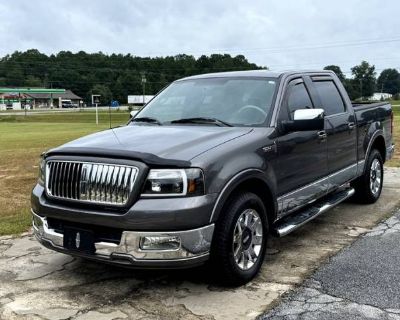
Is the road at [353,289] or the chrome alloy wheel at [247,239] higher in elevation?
the chrome alloy wheel at [247,239]

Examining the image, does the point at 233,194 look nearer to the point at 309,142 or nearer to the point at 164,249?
the point at 164,249

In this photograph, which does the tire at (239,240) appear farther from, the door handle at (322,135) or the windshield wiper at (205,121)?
the door handle at (322,135)

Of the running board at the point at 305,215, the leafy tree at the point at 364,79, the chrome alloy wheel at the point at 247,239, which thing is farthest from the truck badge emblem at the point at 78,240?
the leafy tree at the point at 364,79

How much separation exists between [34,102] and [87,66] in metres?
17.1

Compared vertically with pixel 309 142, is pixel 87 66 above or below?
above

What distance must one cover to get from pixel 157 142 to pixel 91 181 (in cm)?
62

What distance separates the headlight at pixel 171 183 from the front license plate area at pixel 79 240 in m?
0.58

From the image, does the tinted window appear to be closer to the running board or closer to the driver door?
the driver door

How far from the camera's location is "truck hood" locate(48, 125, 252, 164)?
3928 mm

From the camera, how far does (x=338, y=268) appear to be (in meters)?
4.69

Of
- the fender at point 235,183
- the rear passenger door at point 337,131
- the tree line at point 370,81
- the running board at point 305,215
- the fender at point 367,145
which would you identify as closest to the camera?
the fender at point 235,183

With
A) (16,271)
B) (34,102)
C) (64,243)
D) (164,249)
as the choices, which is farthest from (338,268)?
(34,102)

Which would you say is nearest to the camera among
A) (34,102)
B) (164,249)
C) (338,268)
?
(164,249)

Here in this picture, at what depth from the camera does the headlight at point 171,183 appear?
3.79 meters
